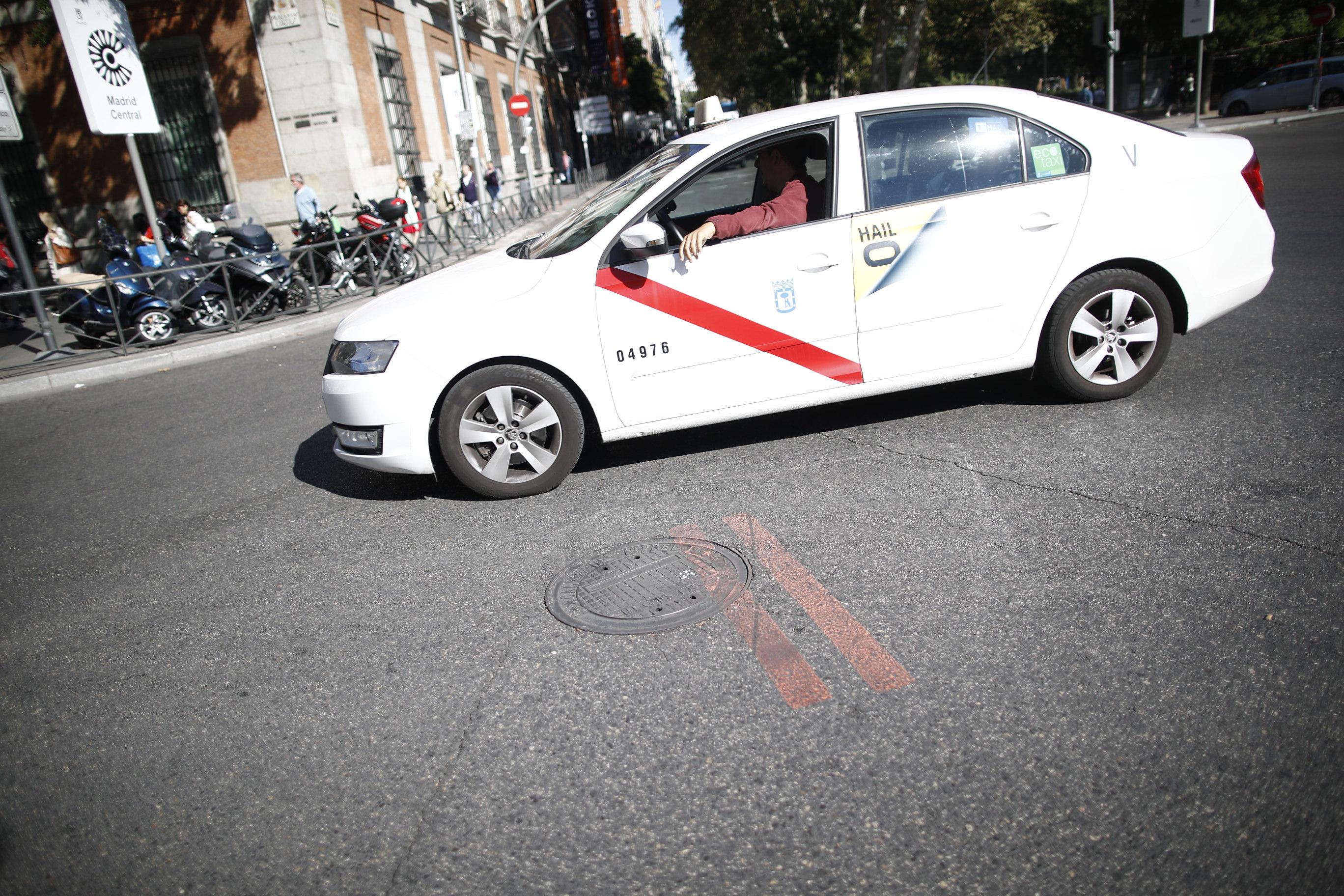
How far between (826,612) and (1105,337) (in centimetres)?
262

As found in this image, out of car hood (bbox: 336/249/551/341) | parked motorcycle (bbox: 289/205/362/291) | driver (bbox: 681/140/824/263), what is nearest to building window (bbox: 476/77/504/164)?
parked motorcycle (bbox: 289/205/362/291)

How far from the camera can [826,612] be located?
312cm

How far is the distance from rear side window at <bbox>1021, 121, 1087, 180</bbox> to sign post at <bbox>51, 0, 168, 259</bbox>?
11767 mm

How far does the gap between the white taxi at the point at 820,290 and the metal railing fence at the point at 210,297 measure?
827 cm

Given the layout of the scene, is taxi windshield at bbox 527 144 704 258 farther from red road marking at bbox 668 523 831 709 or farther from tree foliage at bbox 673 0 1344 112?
tree foliage at bbox 673 0 1344 112

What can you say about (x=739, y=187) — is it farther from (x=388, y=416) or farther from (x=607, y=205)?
(x=388, y=416)

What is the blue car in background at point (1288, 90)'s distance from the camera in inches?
1121

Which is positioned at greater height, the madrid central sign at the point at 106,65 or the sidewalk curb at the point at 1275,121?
the madrid central sign at the point at 106,65

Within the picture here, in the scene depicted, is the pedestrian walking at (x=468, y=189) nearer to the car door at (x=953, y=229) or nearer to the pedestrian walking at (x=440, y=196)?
the pedestrian walking at (x=440, y=196)

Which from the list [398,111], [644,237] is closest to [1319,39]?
[398,111]

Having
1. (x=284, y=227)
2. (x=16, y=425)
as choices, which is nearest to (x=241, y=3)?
(x=284, y=227)

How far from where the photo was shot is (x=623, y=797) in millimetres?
2338

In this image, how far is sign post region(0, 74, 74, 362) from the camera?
35.8 feet

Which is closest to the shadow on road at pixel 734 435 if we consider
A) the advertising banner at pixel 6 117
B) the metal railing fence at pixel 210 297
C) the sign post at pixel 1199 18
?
the metal railing fence at pixel 210 297
